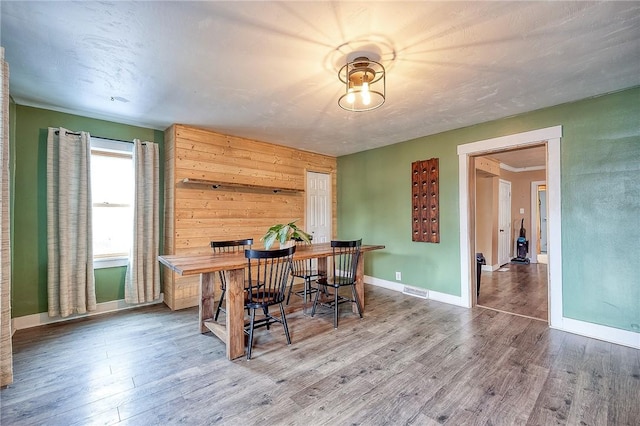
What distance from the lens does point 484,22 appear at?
178 centimetres

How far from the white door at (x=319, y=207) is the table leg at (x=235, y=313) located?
2829mm

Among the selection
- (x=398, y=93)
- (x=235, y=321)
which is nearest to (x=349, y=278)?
(x=235, y=321)

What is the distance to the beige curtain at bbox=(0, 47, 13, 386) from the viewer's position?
191 centimetres

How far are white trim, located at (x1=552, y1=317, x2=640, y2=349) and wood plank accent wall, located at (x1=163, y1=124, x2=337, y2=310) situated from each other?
3905 millimetres

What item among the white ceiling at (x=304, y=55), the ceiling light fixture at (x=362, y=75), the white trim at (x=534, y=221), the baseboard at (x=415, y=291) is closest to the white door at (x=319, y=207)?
the baseboard at (x=415, y=291)

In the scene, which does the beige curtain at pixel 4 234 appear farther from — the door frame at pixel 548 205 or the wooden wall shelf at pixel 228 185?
the door frame at pixel 548 205

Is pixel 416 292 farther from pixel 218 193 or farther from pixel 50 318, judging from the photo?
pixel 50 318

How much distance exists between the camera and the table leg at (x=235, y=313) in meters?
2.48

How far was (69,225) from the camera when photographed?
329 cm

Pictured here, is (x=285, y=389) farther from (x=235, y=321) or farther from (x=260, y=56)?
(x=260, y=56)

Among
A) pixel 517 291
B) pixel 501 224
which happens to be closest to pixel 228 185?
pixel 517 291

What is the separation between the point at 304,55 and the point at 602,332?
3892mm

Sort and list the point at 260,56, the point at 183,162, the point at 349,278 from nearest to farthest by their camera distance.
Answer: the point at 260,56 → the point at 349,278 → the point at 183,162

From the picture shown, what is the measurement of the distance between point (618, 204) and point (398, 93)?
7.98 feet
